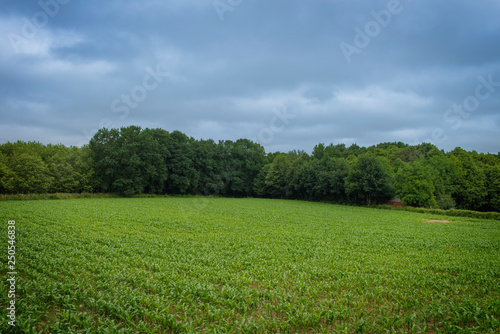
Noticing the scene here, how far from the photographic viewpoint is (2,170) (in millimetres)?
46812

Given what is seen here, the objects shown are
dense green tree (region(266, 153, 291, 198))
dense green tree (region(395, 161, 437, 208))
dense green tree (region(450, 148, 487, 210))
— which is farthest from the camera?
dense green tree (region(266, 153, 291, 198))

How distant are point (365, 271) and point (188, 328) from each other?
8.04 meters

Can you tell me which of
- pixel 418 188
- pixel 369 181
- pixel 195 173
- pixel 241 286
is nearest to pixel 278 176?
pixel 195 173

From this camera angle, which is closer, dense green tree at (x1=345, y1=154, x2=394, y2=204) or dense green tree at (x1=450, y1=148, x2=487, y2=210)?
dense green tree at (x1=345, y1=154, x2=394, y2=204)

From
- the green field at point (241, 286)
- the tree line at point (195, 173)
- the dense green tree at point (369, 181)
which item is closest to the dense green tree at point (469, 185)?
the tree line at point (195, 173)

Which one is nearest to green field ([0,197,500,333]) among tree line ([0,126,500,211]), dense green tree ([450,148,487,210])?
tree line ([0,126,500,211])

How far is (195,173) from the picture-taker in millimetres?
71688

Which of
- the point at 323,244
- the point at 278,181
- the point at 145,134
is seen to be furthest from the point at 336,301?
the point at 278,181

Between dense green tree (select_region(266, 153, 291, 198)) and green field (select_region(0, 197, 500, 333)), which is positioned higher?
dense green tree (select_region(266, 153, 291, 198))

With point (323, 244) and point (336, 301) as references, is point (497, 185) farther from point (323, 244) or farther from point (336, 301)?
point (336, 301)

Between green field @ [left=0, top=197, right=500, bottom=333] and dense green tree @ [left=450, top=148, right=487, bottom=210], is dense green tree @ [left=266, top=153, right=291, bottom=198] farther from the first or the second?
green field @ [left=0, top=197, right=500, bottom=333]

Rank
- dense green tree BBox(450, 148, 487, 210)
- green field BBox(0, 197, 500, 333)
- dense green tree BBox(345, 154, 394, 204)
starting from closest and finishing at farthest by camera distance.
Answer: green field BBox(0, 197, 500, 333), dense green tree BBox(345, 154, 394, 204), dense green tree BBox(450, 148, 487, 210)

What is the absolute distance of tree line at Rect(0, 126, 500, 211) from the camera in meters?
49.8

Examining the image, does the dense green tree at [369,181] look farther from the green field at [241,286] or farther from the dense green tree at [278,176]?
the green field at [241,286]
